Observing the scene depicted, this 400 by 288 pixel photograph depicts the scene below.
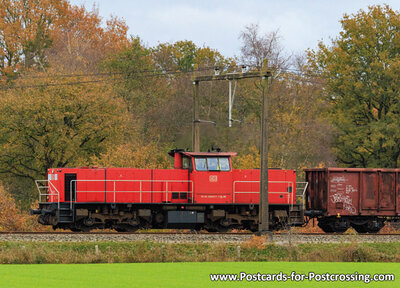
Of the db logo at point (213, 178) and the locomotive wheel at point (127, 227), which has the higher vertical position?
the db logo at point (213, 178)

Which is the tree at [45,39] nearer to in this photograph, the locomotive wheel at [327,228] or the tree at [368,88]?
the tree at [368,88]

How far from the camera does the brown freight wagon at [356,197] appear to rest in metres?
32.4

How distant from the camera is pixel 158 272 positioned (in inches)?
840

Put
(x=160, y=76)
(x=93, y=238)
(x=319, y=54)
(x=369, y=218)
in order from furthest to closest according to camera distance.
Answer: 1. (x=160, y=76)
2. (x=319, y=54)
3. (x=369, y=218)
4. (x=93, y=238)

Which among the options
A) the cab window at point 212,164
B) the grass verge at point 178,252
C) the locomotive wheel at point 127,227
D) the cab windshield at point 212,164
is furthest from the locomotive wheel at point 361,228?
the locomotive wheel at point 127,227

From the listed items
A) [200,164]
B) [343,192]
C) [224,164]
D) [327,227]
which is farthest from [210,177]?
[327,227]

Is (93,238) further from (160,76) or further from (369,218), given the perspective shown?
(160,76)

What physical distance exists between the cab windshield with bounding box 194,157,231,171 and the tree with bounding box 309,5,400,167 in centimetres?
2478

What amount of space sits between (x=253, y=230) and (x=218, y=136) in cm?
2645

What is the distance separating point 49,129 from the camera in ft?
165

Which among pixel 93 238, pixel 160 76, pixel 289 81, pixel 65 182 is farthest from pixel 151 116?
pixel 93 238

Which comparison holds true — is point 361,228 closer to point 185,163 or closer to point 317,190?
point 317,190

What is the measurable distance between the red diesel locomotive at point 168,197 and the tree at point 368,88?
949 inches

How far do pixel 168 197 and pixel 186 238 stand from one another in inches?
152
